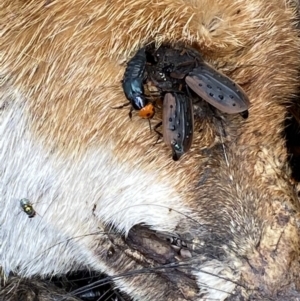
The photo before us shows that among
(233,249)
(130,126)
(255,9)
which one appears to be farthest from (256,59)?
(233,249)

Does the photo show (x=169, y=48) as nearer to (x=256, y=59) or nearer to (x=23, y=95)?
(x=256, y=59)

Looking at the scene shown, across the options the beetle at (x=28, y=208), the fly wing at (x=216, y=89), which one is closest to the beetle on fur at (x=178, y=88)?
the fly wing at (x=216, y=89)

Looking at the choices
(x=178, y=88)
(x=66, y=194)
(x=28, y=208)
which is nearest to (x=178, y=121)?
(x=178, y=88)

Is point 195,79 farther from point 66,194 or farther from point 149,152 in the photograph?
point 66,194

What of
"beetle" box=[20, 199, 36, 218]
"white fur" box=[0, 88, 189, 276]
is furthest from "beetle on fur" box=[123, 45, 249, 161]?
"beetle" box=[20, 199, 36, 218]

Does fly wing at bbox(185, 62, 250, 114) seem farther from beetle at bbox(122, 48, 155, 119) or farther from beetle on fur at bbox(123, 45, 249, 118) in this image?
beetle at bbox(122, 48, 155, 119)
